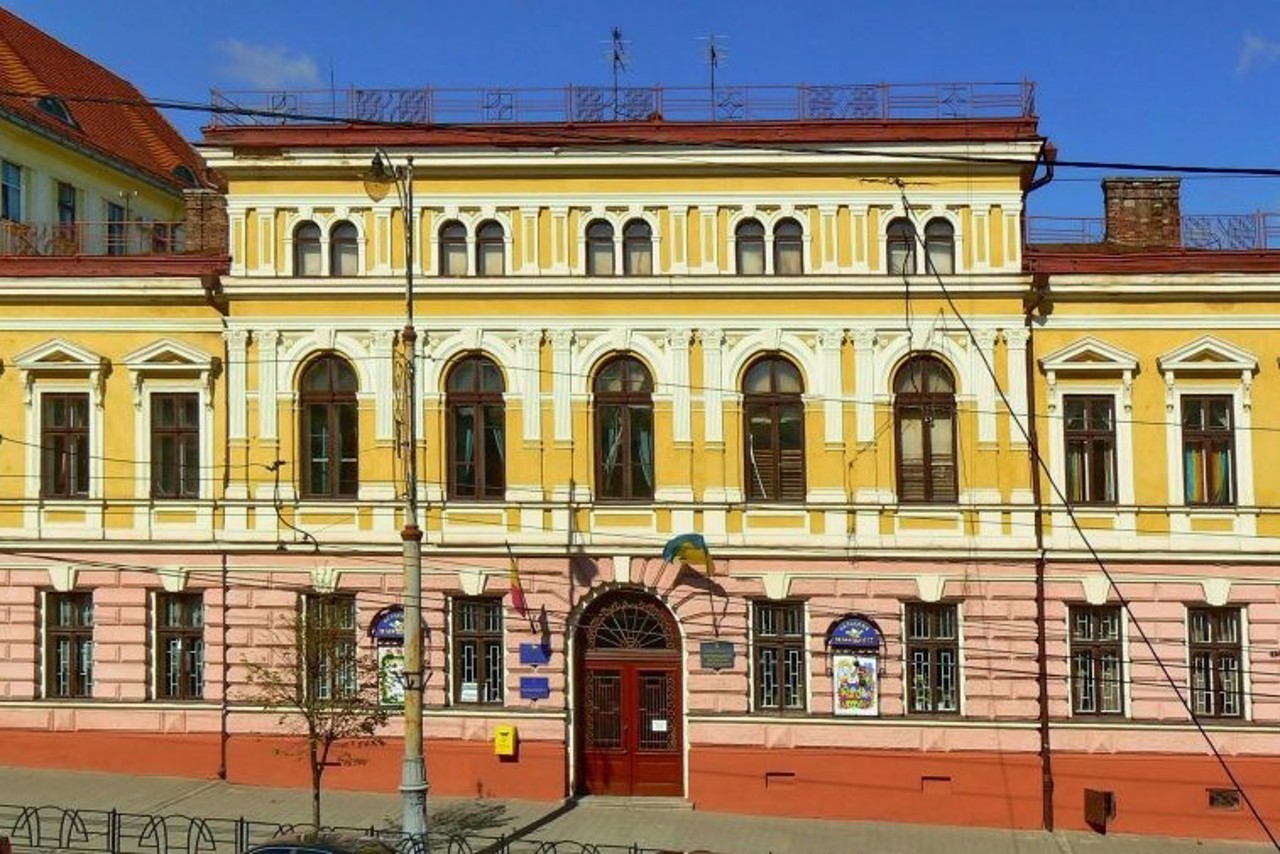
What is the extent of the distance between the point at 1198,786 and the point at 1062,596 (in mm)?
4090

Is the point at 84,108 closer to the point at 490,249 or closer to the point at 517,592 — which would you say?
the point at 490,249

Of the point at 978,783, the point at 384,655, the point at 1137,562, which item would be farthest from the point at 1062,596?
the point at 384,655

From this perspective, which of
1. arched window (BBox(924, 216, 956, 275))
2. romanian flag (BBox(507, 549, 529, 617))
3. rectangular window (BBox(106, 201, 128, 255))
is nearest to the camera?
romanian flag (BBox(507, 549, 529, 617))

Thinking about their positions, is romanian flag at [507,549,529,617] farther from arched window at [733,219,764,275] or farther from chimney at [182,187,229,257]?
chimney at [182,187,229,257]

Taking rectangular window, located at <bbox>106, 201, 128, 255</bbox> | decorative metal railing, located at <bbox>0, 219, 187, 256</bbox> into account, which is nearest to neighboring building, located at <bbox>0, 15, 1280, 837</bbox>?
decorative metal railing, located at <bbox>0, 219, 187, 256</bbox>

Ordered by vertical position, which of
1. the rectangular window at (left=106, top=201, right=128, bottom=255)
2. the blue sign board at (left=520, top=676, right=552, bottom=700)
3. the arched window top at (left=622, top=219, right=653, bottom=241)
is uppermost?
the rectangular window at (left=106, top=201, right=128, bottom=255)

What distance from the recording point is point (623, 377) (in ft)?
86.9

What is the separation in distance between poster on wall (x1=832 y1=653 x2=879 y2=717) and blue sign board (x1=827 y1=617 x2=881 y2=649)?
0.21 meters

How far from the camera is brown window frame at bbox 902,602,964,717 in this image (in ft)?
84.2

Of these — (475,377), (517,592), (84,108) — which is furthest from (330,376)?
(84,108)

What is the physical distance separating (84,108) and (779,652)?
31.0 meters

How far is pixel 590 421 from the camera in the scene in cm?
2636

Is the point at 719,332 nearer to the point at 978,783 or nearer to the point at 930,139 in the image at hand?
the point at 930,139

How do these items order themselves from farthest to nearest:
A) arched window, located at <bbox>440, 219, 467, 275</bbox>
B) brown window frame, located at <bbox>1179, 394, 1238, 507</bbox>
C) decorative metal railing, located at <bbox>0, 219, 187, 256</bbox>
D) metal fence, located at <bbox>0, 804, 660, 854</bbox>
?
decorative metal railing, located at <bbox>0, 219, 187, 256</bbox> → arched window, located at <bbox>440, 219, 467, 275</bbox> → brown window frame, located at <bbox>1179, 394, 1238, 507</bbox> → metal fence, located at <bbox>0, 804, 660, 854</bbox>
